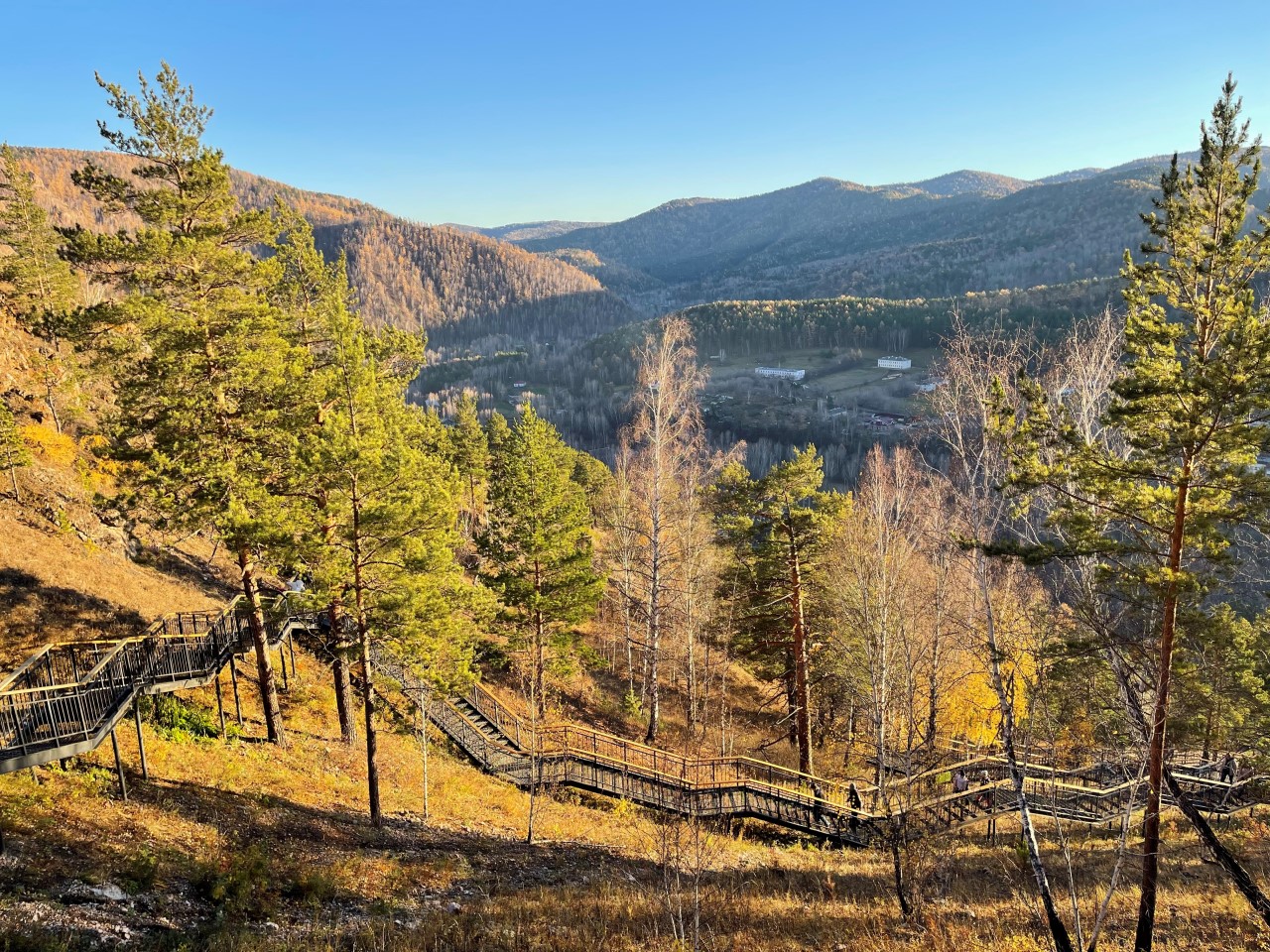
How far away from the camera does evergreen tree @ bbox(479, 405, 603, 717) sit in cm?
2042

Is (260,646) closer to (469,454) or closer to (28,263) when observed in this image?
(28,263)

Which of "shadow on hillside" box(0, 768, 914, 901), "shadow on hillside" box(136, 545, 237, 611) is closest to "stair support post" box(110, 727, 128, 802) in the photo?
"shadow on hillside" box(0, 768, 914, 901)

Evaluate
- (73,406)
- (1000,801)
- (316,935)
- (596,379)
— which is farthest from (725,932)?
(596,379)

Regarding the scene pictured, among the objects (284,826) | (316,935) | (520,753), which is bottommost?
(520,753)

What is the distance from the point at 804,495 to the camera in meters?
19.7

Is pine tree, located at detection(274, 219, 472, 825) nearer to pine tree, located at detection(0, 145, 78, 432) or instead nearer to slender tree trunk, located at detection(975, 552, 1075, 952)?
slender tree trunk, located at detection(975, 552, 1075, 952)

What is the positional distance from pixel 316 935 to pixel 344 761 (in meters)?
9.28

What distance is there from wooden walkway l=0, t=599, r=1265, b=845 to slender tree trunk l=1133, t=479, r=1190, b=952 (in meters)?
2.41

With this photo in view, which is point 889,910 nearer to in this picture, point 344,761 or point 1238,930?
point 1238,930

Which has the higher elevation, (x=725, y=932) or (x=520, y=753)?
(x=725, y=932)

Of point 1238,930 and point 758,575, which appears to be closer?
point 1238,930

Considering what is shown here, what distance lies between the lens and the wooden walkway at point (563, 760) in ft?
38.4

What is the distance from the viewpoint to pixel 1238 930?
36.0 ft

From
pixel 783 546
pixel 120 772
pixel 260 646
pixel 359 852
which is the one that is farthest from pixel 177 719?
pixel 783 546
